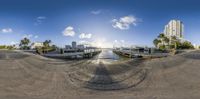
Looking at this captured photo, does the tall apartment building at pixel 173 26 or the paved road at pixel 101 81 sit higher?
the tall apartment building at pixel 173 26

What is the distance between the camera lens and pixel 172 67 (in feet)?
8.01

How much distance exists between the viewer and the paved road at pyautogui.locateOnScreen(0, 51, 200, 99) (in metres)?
2.01

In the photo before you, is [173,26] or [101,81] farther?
[173,26]

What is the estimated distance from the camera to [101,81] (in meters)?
2.20

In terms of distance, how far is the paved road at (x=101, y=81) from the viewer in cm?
201

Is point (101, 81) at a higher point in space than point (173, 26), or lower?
lower

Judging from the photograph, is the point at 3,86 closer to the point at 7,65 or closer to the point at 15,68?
the point at 15,68

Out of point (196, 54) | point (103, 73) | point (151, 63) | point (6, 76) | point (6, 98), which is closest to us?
point (6, 98)

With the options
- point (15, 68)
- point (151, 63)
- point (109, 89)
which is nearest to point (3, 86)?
point (15, 68)

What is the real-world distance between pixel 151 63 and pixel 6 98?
62.6 inches

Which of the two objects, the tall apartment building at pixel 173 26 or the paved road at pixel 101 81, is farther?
the tall apartment building at pixel 173 26

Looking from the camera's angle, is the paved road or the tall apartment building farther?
the tall apartment building

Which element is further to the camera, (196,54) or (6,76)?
(196,54)

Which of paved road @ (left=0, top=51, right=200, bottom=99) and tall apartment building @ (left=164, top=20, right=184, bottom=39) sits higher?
tall apartment building @ (left=164, top=20, right=184, bottom=39)
